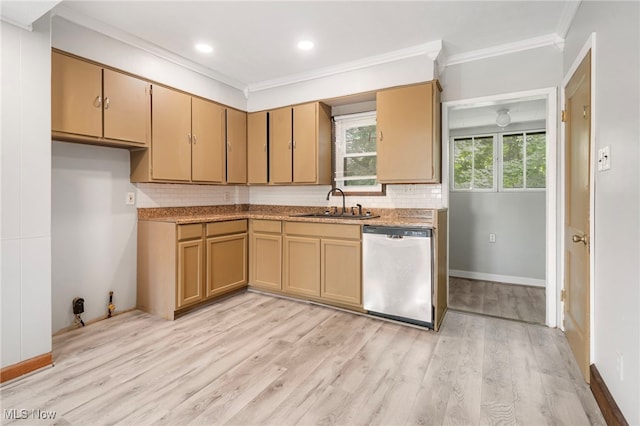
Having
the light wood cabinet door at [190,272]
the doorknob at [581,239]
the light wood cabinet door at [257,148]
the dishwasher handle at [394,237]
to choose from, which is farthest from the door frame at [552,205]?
the light wood cabinet door at [190,272]

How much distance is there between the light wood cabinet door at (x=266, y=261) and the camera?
12.2 feet

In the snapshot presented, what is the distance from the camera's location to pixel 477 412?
5.77ft

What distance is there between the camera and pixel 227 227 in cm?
364

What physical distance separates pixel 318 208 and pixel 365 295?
4.53 ft

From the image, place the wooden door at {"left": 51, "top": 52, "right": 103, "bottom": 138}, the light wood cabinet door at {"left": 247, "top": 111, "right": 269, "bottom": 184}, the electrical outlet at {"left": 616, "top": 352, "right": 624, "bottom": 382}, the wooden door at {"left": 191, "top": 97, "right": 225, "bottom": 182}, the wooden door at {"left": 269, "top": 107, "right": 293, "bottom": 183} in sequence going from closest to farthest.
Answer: the electrical outlet at {"left": 616, "top": 352, "right": 624, "bottom": 382}
the wooden door at {"left": 51, "top": 52, "right": 103, "bottom": 138}
the wooden door at {"left": 191, "top": 97, "right": 225, "bottom": 182}
the wooden door at {"left": 269, "top": 107, "right": 293, "bottom": 183}
the light wood cabinet door at {"left": 247, "top": 111, "right": 269, "bottom": 184}

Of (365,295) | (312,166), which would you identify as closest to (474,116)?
(312,166)

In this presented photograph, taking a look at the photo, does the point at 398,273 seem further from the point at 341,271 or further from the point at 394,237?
the point at 341,271

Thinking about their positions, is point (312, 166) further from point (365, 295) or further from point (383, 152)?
point (365, 295)

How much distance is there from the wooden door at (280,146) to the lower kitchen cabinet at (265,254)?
613 millimetres

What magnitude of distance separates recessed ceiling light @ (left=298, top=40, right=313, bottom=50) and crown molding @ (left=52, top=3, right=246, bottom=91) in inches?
47.0

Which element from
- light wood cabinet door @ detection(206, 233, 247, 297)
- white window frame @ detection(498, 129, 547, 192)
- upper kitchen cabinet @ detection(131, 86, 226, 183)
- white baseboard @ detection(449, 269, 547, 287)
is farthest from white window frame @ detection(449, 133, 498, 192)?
upper kitchen cabinet @ detection(131, 86, 226, 183)

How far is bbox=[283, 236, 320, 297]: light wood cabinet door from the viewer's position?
11.4ft

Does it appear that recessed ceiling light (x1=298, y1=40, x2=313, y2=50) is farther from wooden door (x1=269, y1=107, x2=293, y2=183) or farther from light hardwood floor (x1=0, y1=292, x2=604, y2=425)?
light hardwood floor (x1=0, y1=292, x2=604, y2=425)

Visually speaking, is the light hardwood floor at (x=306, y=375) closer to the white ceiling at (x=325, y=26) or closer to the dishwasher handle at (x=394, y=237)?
the dishwasher handle at (x=394, y=237)
